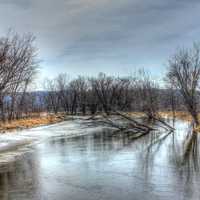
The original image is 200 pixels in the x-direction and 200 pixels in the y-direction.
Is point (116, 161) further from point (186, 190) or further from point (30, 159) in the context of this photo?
point (186, 190)

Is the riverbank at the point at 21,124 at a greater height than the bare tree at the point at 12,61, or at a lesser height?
lesser

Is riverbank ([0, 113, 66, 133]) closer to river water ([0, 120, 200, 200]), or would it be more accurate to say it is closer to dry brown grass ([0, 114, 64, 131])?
dry brown grass ([0, 114, 64, 131])

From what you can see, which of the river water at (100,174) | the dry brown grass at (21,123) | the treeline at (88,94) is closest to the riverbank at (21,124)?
the dry brown grass at (21,123)

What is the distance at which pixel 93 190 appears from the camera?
6.77 meters

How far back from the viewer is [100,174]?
27.6ft

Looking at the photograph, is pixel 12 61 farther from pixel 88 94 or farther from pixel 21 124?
pixel 88 94

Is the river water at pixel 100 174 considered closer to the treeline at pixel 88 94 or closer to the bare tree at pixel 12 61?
the bare tree at pixel 12 61

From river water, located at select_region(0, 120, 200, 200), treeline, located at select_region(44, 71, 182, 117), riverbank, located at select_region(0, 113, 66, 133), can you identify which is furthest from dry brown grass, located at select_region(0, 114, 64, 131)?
treeline, located at select_region(44, 71, 182, 117)

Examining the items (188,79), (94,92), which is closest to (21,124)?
(188,79)

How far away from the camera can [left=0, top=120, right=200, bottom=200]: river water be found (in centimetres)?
644

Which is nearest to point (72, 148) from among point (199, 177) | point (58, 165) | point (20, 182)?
point (58, 165)

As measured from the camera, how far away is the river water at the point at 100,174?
21.1 ft

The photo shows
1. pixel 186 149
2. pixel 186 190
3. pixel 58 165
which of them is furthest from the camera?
pixel 186 149

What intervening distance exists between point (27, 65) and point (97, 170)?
19898mm
